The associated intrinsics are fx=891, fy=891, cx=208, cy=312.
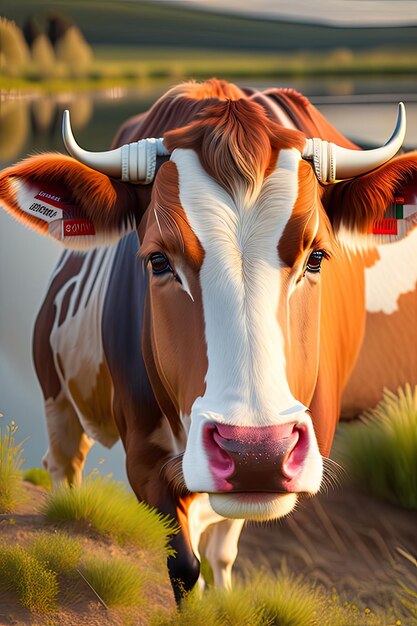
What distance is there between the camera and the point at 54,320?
4.84 m

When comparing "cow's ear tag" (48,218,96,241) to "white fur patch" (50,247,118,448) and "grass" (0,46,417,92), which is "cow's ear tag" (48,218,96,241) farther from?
"grass" (0,46,417,92)

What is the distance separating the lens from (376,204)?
11.2ft

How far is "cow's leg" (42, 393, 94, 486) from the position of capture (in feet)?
16.2

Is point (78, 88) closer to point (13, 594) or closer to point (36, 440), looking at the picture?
point (36, 440)

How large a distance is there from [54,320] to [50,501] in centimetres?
122

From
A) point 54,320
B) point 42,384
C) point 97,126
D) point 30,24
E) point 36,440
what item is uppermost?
point 30,24

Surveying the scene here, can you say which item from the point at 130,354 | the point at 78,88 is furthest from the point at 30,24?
the point at 130,354

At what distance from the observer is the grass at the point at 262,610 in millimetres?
3447

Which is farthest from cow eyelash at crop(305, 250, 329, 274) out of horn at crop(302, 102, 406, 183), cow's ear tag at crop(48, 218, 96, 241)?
cow's ear tag at crop(48, 218, 96, 241)

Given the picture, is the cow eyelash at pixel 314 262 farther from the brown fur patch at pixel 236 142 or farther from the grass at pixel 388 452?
the grass at pixel 388 452

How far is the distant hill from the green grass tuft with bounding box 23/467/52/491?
268cm

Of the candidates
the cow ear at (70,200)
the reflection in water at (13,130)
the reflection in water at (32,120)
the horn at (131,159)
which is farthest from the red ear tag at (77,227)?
the reflection in water at (13,130)

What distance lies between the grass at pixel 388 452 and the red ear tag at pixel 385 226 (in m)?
1.12

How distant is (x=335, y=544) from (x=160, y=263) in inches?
78.4
